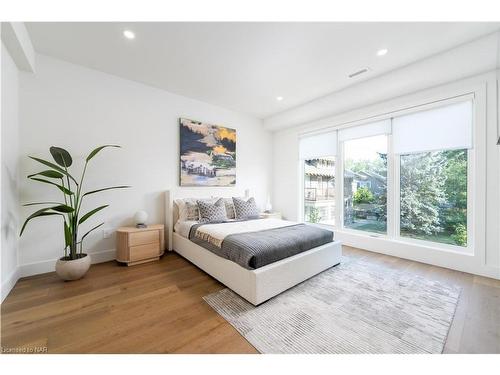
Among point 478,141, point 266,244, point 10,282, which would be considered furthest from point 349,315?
point 10,282

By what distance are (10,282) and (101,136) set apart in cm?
203

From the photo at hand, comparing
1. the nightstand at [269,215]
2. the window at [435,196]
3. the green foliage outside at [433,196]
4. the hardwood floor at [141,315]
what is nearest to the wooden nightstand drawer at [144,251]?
the hardwood floor at [141,315]

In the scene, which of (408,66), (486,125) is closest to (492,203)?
(486,125)

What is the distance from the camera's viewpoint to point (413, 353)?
1.41m

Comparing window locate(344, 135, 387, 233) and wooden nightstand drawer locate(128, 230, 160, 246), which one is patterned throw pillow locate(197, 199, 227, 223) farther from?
window locate(344, 135, 387, 233)

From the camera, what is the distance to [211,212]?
3420mm

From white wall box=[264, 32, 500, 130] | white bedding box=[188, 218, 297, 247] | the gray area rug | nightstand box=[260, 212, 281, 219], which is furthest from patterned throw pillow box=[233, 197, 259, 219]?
white wall box=[264, 32, 500, 130]

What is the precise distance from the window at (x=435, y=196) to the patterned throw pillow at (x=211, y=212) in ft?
10.1

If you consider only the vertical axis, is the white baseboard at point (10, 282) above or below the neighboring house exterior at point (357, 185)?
below

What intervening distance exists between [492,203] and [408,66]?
211cm

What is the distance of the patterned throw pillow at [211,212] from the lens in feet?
11.1

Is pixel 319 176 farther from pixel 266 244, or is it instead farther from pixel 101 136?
pixel 101 136

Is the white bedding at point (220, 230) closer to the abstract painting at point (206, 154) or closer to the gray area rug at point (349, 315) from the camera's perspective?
the gray area rug at point (349, 315)
